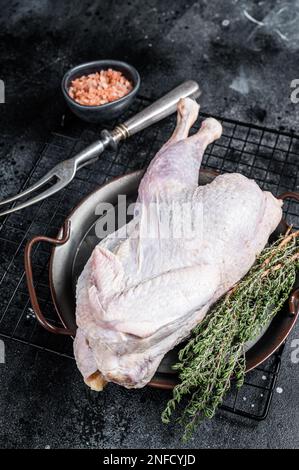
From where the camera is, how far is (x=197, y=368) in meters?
1.86

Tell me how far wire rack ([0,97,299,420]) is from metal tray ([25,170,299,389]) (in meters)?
0.14

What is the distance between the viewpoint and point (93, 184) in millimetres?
2713

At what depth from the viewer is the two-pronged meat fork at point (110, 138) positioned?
8.05 ft

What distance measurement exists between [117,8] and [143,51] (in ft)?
1.33

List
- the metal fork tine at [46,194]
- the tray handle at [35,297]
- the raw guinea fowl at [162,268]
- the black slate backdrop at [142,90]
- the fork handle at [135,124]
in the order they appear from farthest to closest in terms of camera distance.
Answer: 1. the fork handle at [135,124]
2. the metal fork tine at [46,194]
3. the black slate backdrop at [142,90]
4. the tray handle at [35,297]
5. the raw guinea fowl at [162,268]

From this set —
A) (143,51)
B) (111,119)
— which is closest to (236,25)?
(143,51)

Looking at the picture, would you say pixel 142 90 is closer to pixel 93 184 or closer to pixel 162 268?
pixel 93 184

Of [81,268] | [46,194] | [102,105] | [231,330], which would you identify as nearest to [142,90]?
[102,105]

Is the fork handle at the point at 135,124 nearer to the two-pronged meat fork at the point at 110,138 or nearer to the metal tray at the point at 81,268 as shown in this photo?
the two-pronged meat fork at the point at 110,138

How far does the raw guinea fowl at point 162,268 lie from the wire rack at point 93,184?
0.34 metres

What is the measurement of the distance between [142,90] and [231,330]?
1.65 m

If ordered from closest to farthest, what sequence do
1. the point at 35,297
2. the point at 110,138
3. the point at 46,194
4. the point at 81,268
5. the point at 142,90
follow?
the point at 35,297
the point at 81,268
the point at 46,194
the point at 110,138
the point at 142,90

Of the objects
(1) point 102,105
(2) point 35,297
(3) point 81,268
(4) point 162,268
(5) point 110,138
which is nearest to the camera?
(4) point 162,268

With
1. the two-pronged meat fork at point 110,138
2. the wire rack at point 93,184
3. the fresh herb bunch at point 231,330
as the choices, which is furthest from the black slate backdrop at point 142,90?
the two-pronged meat fork at point 110,138
